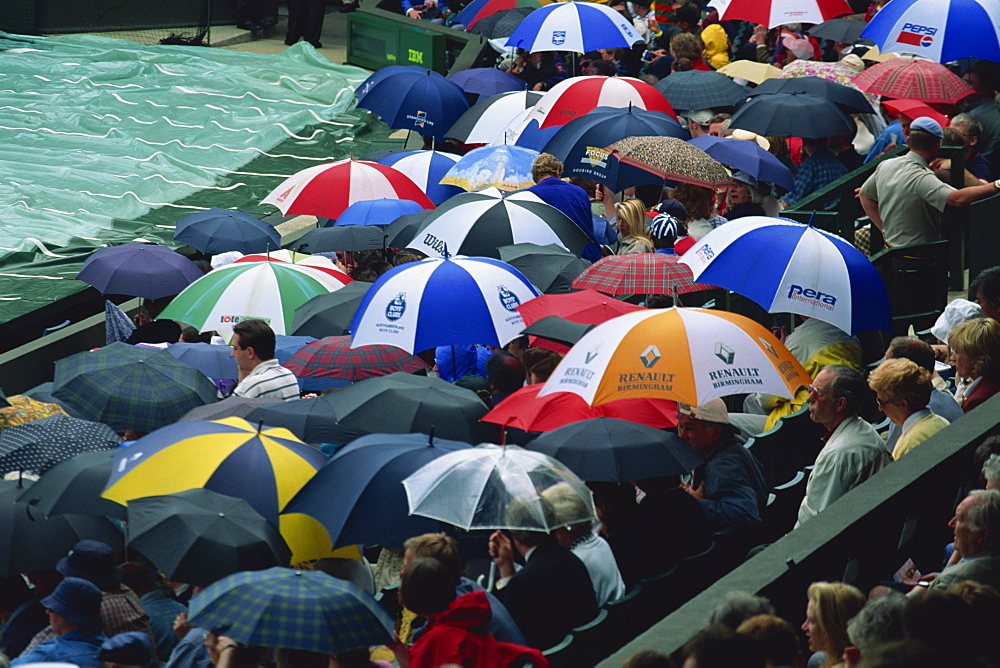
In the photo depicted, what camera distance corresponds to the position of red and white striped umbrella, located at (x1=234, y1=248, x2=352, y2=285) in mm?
11417

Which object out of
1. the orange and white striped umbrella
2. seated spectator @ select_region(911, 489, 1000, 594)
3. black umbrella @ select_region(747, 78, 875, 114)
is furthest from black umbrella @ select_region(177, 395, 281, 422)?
black umbrella @ select_region(747, 78, 875, 114)

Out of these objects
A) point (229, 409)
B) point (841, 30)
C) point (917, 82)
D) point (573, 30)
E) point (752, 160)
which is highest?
point (841, 30)

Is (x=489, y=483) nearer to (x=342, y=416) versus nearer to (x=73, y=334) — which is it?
(x=342, y=416)

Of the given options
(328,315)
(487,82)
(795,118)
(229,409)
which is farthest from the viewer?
(487,82)

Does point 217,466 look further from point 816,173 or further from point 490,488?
point 816,173

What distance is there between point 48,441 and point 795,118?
25.9 feet

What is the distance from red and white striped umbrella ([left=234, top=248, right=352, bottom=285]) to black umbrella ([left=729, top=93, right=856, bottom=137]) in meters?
4.34

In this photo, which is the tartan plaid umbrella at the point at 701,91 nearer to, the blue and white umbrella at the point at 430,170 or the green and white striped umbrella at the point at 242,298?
the blue and white umbrella at the point at 430,170

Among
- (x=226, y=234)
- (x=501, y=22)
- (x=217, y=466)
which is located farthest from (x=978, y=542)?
(x=501, y=22)

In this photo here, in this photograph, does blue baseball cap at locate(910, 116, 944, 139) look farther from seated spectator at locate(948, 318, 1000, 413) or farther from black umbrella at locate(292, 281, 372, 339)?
black umbrella at locate(292, 281, 372, 339)

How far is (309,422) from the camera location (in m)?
8.09

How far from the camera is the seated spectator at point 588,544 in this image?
253 inches

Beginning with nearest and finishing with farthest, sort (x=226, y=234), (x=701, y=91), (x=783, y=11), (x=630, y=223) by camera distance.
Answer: (x=630, y=223)
(x=226, y=234)
(x=701, y=91)
(x=783, y=11)

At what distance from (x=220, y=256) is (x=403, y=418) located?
511 cm
